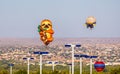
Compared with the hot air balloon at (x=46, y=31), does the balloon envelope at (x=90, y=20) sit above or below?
above

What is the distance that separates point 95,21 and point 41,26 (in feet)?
27.3

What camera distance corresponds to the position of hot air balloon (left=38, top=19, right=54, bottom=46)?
84125 millimetres

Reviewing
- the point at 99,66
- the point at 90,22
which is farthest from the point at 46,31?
the point at 99,66

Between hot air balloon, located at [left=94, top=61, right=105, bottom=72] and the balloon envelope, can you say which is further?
hot air balloon, located at [left=94, top=61, right=105, bottom=72]

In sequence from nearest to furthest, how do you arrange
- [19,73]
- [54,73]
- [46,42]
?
[46,42] < [54,73] < [19,73]

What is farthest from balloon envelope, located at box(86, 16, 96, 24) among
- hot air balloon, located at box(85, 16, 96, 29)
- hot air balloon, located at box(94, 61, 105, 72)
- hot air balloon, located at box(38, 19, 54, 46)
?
hot air balloon, located at box(94, 61, 105, 72)

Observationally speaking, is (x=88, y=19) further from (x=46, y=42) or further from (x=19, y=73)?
(x=19, y=73)

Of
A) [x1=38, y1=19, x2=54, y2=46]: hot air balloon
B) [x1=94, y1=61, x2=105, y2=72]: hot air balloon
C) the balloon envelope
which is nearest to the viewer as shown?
[x1=38, y1=19, x2=54, y2=46]: hot air balloon

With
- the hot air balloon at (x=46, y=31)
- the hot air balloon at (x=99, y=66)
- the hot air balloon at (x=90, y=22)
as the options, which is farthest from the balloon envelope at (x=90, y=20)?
the hot air balloon at (x=99, y=66)

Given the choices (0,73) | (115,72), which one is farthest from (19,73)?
(115,72)

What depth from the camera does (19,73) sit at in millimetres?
120000

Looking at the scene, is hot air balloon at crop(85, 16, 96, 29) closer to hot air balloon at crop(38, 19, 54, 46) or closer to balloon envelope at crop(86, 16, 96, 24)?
balloon envelope at crop(86, 16, 96, 24)

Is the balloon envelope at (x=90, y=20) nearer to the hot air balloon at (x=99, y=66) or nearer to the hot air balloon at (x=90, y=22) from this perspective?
the hot air balloon at (x=90, y=22)

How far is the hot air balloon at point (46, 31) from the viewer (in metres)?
84.1
